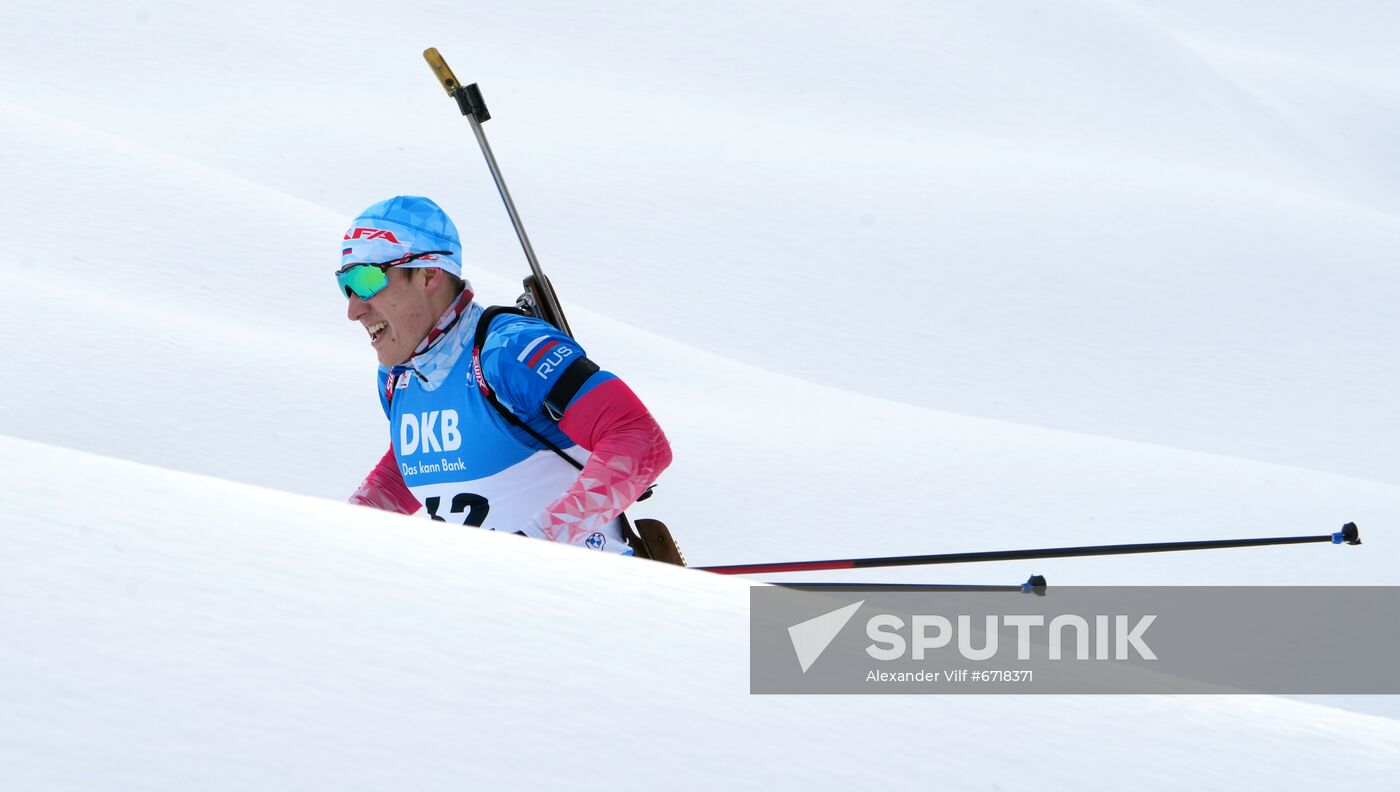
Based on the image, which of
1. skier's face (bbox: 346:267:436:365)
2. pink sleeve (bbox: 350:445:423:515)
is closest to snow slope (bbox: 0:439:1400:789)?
skier's face (bbox: 346:267:436:365)

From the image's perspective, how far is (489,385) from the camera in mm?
3502

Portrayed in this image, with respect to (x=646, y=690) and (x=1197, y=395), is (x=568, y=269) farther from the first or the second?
(x=646, y=690)

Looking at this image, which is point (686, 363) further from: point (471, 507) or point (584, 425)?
point (584, 425)

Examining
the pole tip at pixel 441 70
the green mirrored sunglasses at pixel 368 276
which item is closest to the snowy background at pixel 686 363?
the green mirrored sunglasses at pixel 368 276

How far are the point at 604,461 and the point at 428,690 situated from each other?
1516 mm

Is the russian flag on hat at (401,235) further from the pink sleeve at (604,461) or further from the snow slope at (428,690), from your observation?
the snow slope at (428,690)

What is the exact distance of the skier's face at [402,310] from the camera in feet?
12.0

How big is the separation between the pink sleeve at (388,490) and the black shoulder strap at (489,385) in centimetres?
55

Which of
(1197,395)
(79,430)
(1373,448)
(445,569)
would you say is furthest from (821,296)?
(445,569)

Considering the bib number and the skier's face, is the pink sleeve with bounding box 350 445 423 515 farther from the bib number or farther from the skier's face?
the skier's face

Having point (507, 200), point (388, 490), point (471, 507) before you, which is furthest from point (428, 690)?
point (507, 200)

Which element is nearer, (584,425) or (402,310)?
(584,425)

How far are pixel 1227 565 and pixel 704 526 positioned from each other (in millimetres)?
2520

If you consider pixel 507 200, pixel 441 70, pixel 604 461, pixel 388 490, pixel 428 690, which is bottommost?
pixel 428 690
